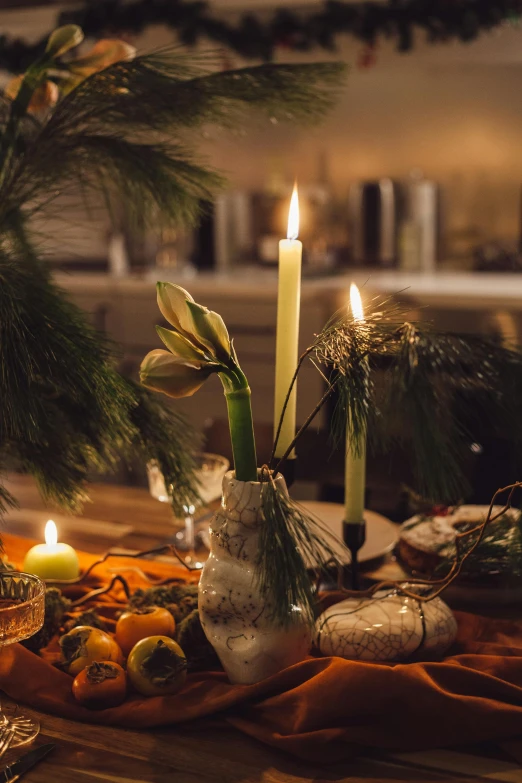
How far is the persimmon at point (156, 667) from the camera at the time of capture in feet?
2.79

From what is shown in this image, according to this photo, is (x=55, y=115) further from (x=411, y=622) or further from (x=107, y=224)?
(x=107, y=224)

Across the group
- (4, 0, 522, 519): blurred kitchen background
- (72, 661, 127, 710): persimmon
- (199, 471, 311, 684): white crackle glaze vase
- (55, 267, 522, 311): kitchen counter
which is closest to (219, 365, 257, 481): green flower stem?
(199, 471, 311, 684): white crackle glaze vase

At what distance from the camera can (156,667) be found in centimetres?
85

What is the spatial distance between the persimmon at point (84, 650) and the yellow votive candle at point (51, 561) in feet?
0.63

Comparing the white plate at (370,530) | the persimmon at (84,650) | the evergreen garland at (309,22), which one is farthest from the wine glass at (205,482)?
the evergreen garland at (309,22)

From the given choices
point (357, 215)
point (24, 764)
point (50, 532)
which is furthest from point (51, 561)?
point (357, 215)

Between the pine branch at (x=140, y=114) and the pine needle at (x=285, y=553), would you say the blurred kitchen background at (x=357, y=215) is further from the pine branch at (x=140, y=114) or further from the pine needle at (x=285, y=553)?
the pine needle at (x=285, y=553)

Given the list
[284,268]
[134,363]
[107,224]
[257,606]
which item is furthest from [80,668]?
[107,224]

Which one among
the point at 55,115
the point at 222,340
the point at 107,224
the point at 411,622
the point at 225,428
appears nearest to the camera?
the point at 222,340

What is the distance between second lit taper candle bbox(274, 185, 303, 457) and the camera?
2.89 ft

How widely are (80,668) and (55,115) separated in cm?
59

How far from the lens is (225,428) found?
188 cm

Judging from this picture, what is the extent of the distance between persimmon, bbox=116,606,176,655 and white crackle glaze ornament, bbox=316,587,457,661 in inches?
6.1

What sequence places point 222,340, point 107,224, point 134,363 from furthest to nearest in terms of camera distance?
point 107,224, point 134,363, point 222,340
